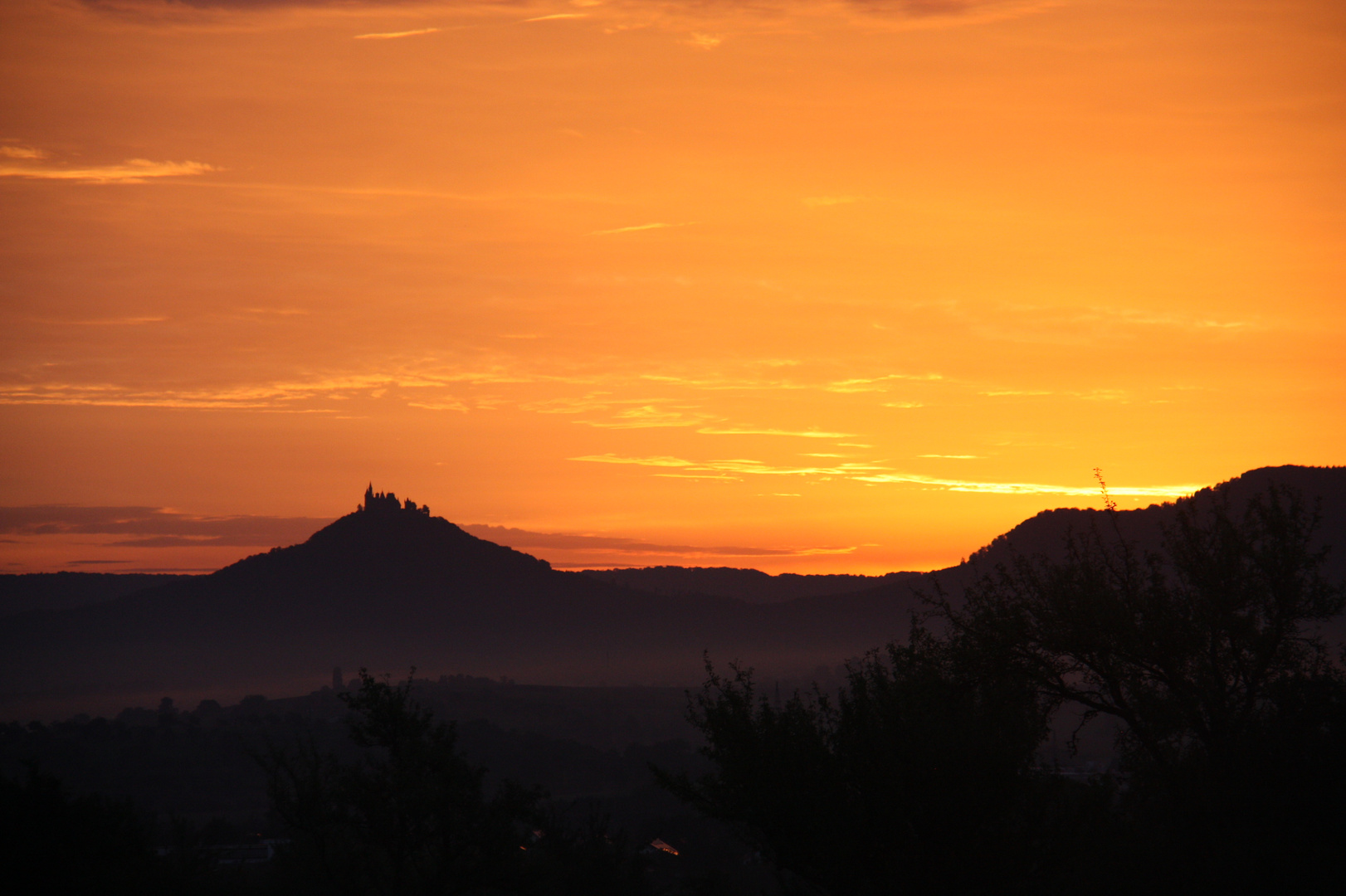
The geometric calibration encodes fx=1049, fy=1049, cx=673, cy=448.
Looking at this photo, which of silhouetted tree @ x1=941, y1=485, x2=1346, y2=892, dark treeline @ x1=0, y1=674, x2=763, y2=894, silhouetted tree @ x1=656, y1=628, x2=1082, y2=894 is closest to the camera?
silhouetted tree @ x1=656, y1=628, x2=1082, y2=894

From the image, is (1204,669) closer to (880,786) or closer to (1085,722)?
(1085,722)

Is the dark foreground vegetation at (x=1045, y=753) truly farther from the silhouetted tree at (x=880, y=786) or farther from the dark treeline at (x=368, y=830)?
the dark treeline at (x=368, y=830)

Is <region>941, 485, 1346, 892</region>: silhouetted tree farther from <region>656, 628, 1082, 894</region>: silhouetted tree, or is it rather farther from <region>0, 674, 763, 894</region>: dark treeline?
<region>0, 674, 763, 894</region>: dark treeline

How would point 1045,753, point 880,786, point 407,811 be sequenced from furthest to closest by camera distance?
point 407,811
point 1045,753
point 880,786

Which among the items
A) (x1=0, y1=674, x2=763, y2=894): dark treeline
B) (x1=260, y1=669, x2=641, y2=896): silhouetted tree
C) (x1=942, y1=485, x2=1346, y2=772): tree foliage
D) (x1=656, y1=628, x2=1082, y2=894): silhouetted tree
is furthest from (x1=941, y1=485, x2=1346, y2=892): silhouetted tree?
(x1=260, y1=669, x2=641, y2=896): silhouetted tree

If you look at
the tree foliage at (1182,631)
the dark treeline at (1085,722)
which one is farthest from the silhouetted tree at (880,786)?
the tree foliage at (1182,631)

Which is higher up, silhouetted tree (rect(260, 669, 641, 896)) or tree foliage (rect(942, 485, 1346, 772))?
tree foliage (rect(942, 485, 1346, 772))

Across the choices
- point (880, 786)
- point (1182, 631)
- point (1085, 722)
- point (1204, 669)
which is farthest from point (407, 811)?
point (1204, 669)

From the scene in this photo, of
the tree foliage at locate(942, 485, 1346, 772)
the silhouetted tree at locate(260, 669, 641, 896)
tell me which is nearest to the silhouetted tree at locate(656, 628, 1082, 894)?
the tree foliage at locate(942, 485, 1346, 772)

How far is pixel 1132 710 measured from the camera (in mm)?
18688

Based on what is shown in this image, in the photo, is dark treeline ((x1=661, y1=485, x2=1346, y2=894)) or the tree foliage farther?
the tree foliage

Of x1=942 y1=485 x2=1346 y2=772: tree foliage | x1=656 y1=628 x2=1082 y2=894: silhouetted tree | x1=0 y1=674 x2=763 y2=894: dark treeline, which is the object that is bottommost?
x1=0 y1=674 x2=763 y2=894: dark treeline

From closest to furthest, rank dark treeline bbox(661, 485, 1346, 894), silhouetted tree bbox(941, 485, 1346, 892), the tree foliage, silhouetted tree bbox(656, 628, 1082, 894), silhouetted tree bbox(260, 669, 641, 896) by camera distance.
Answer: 1. silhouetted tree bbox(656, 628, 1082, 894)
2. dark treeline bbox(661, 485, 1346, 894)
3. silhouetted tree bbox(941, 485, 1346, 892)
4. the tree foliage
5. silhouetted tree bbox(260, 669, 641, 896)

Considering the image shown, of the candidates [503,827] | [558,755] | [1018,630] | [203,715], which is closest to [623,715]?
[558,755]
